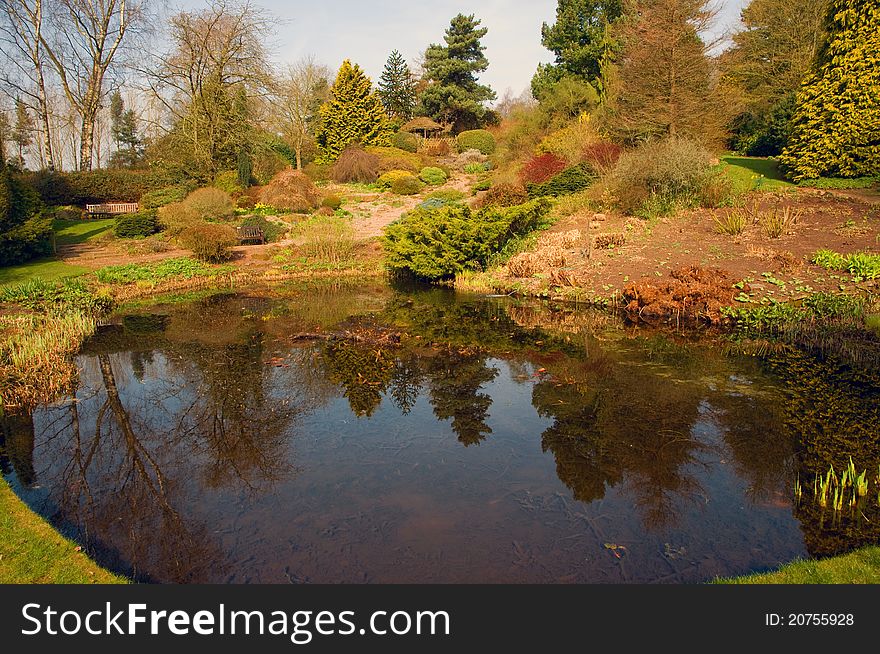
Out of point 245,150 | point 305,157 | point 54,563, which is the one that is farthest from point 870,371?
point 305,157

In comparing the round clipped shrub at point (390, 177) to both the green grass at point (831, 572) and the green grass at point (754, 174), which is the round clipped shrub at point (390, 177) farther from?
the green grass at point (831, 572)

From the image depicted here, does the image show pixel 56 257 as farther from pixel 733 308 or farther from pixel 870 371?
pixel 870 371

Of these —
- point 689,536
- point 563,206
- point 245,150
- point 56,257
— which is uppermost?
point 245,150

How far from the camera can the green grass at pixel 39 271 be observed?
52.8ft

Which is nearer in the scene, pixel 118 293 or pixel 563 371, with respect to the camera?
pixel 563 371

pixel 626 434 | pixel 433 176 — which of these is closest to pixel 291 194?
pixel 433 176

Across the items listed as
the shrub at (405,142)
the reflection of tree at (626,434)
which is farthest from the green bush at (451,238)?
the shrub at (405,142)

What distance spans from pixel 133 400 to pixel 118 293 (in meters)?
9.24

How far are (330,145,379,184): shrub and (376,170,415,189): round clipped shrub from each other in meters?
1.44

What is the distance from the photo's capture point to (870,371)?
9.09 m

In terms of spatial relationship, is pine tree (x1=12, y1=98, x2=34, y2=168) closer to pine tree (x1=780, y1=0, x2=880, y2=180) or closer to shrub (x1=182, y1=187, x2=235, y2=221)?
shrub (x1=182, y1=187, x2=235, y2=221)

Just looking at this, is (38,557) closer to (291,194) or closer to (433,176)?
(291,194)

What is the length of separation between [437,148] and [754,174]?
26.4m

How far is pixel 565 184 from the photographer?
77.9 feet
